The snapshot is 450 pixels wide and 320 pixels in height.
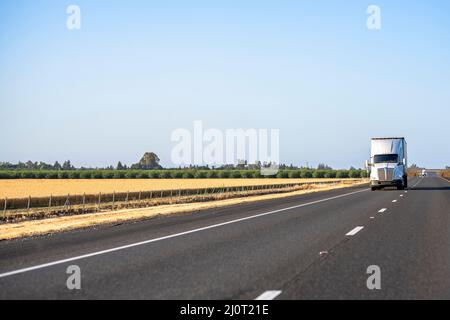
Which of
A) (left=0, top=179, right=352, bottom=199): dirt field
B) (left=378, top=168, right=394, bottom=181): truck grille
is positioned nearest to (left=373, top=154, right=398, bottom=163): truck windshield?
(left=378, top=168, right=394, bottom=181): truck grille

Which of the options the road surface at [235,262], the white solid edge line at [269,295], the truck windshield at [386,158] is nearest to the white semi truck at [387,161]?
the truck windshield at [386,158]

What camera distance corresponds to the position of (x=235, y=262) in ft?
29.3

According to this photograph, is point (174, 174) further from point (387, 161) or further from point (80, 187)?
point (387, 161)

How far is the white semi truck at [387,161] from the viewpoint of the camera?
4034cm

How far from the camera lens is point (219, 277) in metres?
7.59

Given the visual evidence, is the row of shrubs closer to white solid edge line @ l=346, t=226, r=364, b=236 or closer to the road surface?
white solid edge line @ l=346, t=226, r=364, b=236

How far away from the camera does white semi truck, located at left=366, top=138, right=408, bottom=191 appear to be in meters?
40.3

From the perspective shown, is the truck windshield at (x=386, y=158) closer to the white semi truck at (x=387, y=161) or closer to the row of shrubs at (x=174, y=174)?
the white semi truck at (x=387, y=161)

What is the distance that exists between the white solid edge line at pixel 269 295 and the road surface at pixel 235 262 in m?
0.01

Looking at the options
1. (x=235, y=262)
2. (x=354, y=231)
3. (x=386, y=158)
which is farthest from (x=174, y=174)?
(x=235, y=262)

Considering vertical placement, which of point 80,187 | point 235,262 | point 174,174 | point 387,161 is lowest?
point 80,187

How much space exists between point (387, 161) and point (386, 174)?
0.93m
